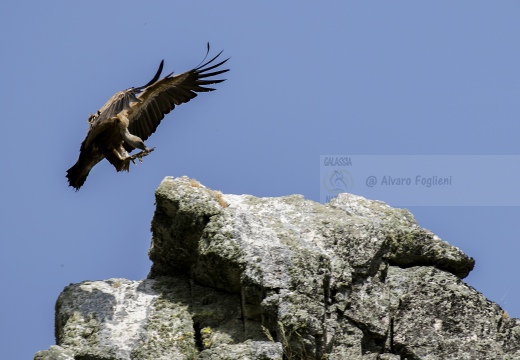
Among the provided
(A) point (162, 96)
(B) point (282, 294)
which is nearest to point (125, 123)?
(A) point (162, 96)

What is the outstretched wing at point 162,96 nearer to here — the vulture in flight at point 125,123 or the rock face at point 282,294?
the vulture in flight at point 125,123

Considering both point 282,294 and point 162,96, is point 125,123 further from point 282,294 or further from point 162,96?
point 282,294

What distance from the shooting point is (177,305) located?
1003cm

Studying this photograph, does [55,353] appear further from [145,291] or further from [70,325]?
[145,291]

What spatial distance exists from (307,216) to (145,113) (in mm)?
3608

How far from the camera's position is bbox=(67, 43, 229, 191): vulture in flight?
39.1 ft

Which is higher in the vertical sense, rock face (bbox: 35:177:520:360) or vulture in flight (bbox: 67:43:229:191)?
vulture in flight (bbox: 67:43:229:191)

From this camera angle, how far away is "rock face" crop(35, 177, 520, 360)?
30.9ft

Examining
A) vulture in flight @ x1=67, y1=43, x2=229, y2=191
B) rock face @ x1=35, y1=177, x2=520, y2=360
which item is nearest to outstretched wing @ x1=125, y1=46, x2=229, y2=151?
vulture in flight @ x1=67, y1=43, x2=229, y2=191

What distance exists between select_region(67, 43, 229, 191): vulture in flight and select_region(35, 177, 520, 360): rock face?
1706 mm

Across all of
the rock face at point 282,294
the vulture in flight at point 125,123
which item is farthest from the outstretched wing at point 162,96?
the rock face at point 282,294

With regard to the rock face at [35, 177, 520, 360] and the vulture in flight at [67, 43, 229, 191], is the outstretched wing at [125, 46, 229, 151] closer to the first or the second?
the vulture in flight at [67, 43, 229, 191]

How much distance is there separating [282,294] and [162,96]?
4897 millimetres

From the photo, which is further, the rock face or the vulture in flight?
the vulture in flight
